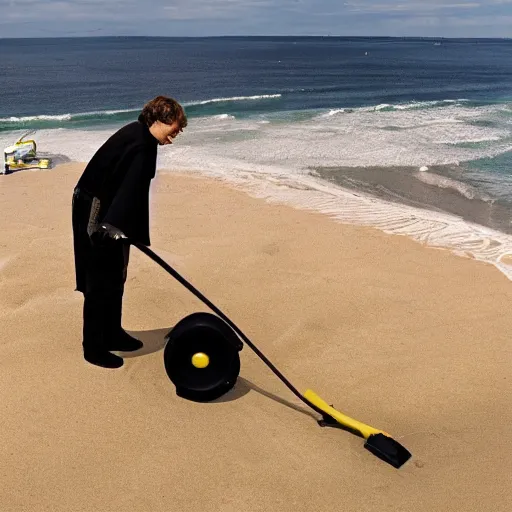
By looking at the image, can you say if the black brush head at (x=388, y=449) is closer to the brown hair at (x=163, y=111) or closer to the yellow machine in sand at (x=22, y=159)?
the brown hair at (x=163, y=111)

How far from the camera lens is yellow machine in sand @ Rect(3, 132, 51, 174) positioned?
426 inches

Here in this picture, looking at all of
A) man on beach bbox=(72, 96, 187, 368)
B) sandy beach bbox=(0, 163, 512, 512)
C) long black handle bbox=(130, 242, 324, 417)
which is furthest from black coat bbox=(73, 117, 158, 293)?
sandy beach bbox=(0, 163, 512, 512)

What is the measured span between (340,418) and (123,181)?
1.94 m

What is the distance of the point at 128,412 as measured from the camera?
11.9 feet

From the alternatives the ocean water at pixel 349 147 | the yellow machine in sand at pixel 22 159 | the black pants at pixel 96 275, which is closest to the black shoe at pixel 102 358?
the black pants at pixel 96 275

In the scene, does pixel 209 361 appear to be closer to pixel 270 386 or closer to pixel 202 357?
pixel 202 357

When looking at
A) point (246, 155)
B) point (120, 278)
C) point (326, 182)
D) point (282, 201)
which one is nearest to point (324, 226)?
point (282, 201)

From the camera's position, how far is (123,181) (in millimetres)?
3572

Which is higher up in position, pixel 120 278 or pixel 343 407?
pixel 120 278

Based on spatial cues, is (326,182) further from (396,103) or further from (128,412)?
(396,103)

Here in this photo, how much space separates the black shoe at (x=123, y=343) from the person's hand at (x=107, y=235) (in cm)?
91

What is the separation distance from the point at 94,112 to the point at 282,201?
18939 millimetres

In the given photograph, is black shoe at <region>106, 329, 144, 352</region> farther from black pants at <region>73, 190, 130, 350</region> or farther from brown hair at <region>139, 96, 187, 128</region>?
brown hair at <region>139, 96, 187, 128</region>

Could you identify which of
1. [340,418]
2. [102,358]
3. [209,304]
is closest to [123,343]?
A: [102,358]
